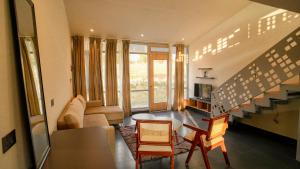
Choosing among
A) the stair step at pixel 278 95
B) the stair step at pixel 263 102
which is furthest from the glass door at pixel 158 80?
the stair step at pixel 278 95

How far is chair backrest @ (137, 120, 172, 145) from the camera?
7.51 ft

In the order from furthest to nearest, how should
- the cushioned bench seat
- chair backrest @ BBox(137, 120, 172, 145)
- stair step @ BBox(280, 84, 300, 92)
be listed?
the cushioned bench seat < stair step @ BBox(280, 84, 300, 92) < chair backrest @ BBox(137, 120, 172, 145)

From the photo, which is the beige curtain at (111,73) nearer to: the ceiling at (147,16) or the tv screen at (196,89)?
the ceiling at (147,16)

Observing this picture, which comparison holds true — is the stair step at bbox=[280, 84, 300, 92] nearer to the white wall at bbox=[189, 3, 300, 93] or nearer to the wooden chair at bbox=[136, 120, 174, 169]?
the white wall at bbox=[189, 3, 300, 93]

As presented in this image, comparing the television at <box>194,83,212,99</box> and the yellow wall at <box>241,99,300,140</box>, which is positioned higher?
the television at <box>194,83,212,99</box>

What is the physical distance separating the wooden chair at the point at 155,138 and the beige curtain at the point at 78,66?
3.53m

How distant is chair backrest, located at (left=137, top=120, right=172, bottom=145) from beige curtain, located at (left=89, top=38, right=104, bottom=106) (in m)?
3.21

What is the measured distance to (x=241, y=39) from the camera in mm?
4586

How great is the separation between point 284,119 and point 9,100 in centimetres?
473

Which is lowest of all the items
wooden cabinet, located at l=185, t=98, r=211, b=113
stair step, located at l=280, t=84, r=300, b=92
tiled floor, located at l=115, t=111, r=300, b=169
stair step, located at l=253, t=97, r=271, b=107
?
tiled floor, located at l=115, t=111, r=300, b=169

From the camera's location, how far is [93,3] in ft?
12.0

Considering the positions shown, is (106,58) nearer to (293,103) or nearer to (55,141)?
(55,141)

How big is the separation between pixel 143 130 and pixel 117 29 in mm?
3488

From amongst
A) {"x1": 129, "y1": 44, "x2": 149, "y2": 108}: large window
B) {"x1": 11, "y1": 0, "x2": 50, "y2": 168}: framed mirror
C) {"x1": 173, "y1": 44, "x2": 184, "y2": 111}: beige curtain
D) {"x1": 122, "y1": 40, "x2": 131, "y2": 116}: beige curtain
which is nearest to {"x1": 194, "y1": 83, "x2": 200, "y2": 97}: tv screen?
{"x1": 173, "y1": 44, "x2": 184, "y2": 111}: beige curtain
